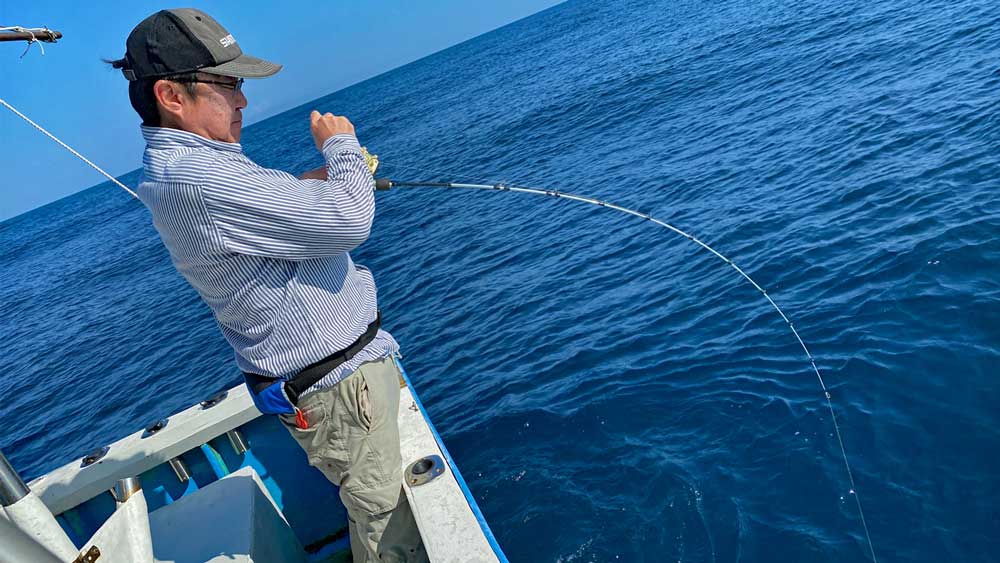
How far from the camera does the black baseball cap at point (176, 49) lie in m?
2.41

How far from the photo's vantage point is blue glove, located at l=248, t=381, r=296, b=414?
9.12ft

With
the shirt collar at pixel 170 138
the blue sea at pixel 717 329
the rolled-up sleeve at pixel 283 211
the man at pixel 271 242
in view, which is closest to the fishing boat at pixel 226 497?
the man at pixel 271 242

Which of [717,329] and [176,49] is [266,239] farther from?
[717,329]

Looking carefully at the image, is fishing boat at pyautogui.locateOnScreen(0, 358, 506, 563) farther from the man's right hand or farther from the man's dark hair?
the man's right hand

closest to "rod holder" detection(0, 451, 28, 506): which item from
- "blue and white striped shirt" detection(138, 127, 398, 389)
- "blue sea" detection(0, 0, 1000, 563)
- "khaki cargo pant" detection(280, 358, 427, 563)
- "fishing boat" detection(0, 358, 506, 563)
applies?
"fishing boat" detection(0, 358, 506, 563)

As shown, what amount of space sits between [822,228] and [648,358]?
2.76 metres

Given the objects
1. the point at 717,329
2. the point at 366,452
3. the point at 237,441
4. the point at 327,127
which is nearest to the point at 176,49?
the point at 327,127

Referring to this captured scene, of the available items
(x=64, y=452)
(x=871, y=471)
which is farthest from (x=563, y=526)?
(x=64, y=452)

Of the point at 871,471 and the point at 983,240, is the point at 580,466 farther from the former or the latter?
the point at 983,240

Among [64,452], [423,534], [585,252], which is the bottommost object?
[64,452]

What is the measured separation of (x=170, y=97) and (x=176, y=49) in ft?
0.54

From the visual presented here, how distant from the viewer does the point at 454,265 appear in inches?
519

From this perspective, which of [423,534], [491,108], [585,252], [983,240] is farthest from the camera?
[491,108]

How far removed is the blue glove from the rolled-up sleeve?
0.58 m
